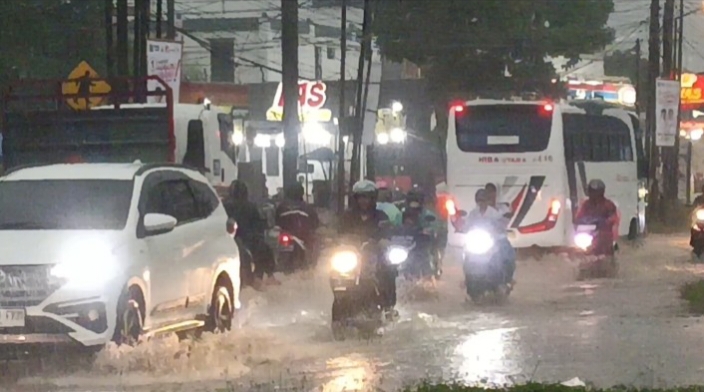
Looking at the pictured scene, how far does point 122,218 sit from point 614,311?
7.41 m

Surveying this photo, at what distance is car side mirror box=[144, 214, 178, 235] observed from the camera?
12.7 metres

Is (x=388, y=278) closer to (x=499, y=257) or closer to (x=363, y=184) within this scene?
(x=363, y=184)

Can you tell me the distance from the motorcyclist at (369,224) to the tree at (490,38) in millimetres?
36821

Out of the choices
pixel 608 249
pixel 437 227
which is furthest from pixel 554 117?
pixel 437 227

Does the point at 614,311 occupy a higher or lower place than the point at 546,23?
lower

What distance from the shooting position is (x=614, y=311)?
1756 centimetres

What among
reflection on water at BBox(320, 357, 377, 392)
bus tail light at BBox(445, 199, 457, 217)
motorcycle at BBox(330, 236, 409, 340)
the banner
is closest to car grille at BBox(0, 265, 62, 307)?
reflection on water at BBox(320, 357, 377, 392)

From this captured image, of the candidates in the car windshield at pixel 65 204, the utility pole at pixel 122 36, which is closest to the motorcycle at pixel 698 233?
the utility pole at pixel 122 36

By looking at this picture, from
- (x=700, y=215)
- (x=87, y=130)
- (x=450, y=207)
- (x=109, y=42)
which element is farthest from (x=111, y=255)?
(x=109, y=42)

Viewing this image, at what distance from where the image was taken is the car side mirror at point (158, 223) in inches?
500

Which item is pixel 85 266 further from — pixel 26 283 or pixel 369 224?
pixel 369 224

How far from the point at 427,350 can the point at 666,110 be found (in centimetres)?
2461

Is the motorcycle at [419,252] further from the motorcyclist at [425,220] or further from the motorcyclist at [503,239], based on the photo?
the motorcyclist at [503,239]

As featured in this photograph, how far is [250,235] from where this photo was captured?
20.7 meters
